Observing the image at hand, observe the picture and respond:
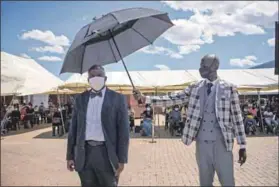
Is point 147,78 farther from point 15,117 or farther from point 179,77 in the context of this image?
point 15,117

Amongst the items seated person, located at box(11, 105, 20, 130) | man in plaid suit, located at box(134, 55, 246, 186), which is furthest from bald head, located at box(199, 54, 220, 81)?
seated person, located at box(11, 105, 20, 130)

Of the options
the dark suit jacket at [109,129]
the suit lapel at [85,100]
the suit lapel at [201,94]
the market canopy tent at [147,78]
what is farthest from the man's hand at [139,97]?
the market canopy tent at [147,78]

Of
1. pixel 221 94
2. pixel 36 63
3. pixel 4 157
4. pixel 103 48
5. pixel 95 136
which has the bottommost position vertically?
pixel 4 157

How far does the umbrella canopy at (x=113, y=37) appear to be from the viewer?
12.0ft

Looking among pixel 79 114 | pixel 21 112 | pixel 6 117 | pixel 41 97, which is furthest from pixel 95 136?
pixel 41 97

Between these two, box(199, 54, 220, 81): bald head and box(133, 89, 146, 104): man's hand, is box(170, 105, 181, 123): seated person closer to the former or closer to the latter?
box(133, 89, 146, 104): man's hand

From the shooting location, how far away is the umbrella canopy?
12.0 ft

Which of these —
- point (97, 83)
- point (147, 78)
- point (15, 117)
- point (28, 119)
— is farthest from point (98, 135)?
point (147, 78)

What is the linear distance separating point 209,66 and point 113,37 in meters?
1.53

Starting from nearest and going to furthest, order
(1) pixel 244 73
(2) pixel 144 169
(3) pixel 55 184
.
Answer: (3) pixel 55 184, (2) pixel 144 169, (1) pixel 244 73

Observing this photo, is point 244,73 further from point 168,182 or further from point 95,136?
point 95,136

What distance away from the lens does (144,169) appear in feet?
22.8

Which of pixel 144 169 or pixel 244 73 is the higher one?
pixel 244 73

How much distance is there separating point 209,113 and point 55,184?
346 centimetres
